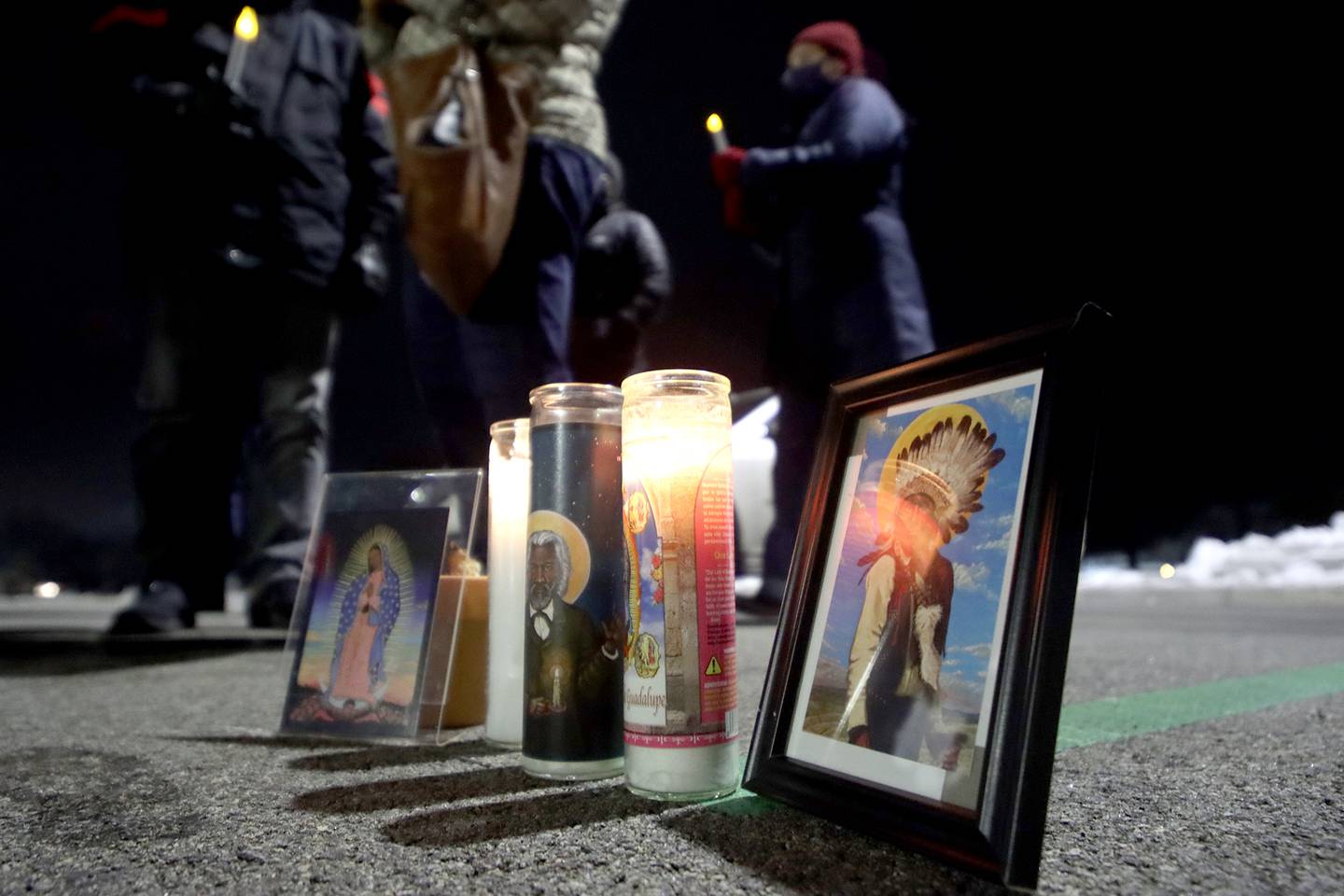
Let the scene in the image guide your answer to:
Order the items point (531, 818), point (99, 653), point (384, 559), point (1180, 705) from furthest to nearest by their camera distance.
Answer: point (99, 653), point (1180, 705), point (384, 559), point (531, 818)

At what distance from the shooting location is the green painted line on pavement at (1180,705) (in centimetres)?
115

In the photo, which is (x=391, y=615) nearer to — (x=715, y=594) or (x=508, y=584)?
(x=508, y=584)

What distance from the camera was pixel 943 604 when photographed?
2.32ft

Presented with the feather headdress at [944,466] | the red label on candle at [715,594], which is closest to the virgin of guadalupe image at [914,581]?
the feather headdress at [944,466]

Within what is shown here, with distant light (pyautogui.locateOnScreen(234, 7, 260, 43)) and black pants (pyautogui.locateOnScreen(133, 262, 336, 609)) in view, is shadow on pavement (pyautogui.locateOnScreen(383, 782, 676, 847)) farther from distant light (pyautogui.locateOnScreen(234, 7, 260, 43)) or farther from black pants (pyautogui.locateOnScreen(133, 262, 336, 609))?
distant light (pyautogui.locateOnScreen(234, 7, 260, 43))

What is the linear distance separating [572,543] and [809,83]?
2.41 meters

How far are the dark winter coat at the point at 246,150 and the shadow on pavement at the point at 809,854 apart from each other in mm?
2084

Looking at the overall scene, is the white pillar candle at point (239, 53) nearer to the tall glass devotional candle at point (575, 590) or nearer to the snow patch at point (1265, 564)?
the tall glass devotional candle at point (575, 590)

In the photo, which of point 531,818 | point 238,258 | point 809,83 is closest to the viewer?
point 531,818

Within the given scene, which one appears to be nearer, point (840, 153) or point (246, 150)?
point (246, 150)

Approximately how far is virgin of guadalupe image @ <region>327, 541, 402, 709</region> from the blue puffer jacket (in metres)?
1.59

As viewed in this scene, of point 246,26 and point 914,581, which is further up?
point 246,26

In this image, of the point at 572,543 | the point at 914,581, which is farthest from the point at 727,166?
the point at 914,581

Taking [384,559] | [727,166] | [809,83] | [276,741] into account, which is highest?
[809,83]
